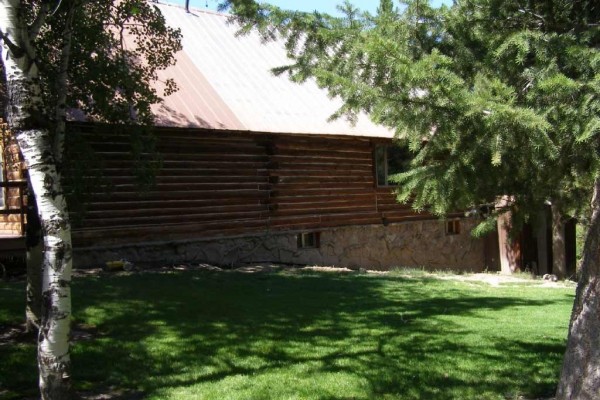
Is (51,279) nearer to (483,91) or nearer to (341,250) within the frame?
(483,91)

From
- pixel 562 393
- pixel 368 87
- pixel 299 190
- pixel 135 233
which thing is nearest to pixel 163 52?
pixel 368 87

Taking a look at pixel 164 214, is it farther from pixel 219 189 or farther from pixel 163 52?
pixel 163 52

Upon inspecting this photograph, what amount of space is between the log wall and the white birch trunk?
6.97 metres

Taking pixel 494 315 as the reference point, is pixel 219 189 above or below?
above

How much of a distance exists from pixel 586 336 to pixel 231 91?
12021mm

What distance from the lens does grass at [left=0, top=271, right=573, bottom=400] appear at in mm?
5520

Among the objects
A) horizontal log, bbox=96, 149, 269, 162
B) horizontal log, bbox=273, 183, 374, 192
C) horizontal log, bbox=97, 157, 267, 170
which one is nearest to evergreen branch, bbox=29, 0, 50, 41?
horizontal log, bbox=96, 149, 269, 162

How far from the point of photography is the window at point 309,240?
16766 mm

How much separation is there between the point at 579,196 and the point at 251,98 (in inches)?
371

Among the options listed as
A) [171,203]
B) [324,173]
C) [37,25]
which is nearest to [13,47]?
[37,25]

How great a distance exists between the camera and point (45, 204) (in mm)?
4500

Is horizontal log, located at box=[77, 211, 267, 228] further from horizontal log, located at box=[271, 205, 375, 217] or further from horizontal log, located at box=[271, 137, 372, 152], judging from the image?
horizontal log, located at box=[271, 137, 372, 152]

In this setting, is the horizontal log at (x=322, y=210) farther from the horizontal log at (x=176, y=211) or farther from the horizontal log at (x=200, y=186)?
the horizontal log at (x=200, y=186)

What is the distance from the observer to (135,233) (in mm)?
13312
